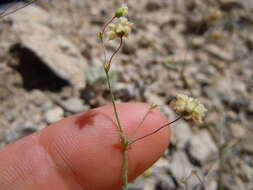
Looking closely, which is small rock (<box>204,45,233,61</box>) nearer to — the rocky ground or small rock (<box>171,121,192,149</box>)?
the rocky ground

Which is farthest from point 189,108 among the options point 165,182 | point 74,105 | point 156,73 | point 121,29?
point 156,73

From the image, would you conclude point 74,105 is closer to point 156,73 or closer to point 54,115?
point 54,115

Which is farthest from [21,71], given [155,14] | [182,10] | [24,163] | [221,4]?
[221,4]

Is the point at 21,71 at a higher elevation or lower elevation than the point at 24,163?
higher

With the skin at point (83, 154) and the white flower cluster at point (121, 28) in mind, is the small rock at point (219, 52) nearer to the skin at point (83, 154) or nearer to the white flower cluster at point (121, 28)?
the skin at point (83, 154)

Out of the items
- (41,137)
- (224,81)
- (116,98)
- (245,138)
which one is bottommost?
(245,138)

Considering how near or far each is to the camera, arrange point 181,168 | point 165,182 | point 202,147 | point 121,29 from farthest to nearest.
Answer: point 202,147
point 181,168
point 165,182
point 121,29

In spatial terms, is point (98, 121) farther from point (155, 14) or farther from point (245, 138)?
point (155, 14)
